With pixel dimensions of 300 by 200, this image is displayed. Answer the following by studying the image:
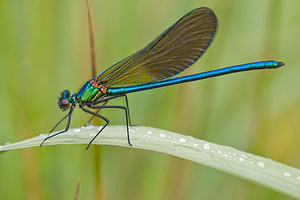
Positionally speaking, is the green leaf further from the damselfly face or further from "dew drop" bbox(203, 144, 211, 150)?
the damselfly face

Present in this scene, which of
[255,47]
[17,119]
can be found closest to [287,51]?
[255,47]

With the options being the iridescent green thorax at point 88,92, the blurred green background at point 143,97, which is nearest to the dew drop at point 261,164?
the blurred green background at point 143,97

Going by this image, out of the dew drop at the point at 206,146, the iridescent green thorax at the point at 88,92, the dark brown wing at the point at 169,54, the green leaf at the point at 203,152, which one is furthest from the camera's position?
the iridescent green thorax at the point at 88,92

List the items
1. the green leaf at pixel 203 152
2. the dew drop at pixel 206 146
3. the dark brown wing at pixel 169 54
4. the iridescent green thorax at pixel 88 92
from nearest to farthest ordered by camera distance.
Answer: the green leaf at pixel 203 152
the dew drop at pixel 206 146
the dark brown wing at pixel 169 54
the iridescent green thorax at pixel 88 92

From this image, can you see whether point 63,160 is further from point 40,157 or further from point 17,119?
point 17,119

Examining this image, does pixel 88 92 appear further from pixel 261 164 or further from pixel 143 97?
pixel 261 164

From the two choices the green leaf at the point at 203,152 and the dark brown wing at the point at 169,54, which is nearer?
the green leaf at the point at 203,152

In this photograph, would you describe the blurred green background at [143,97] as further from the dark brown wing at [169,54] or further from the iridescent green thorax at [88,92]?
the iridescent green thorax at [88,92]

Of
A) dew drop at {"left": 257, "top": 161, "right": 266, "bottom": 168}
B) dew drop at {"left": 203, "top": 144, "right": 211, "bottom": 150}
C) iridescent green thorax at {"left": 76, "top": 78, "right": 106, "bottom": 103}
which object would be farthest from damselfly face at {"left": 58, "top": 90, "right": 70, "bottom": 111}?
dew drop at {"left": 257, "top": 161, "right": 266, "bottom": 168}

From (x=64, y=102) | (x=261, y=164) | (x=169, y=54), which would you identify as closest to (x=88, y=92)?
(x=64, y=102)
